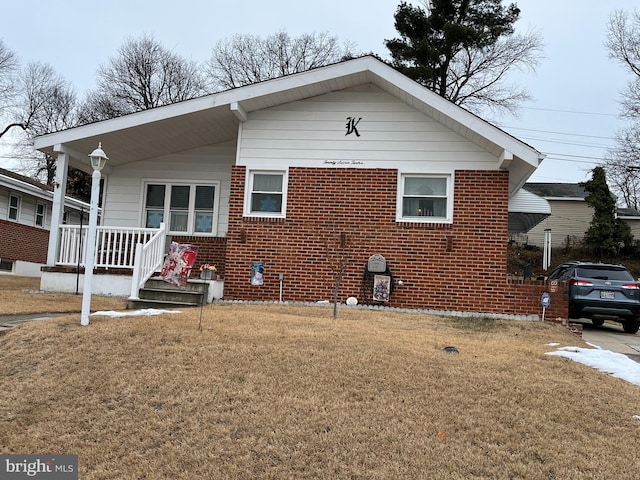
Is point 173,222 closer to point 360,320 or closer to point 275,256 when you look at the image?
point 275,256

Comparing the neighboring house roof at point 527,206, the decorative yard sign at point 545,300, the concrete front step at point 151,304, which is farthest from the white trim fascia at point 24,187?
the decorative yard sign at point 545,300

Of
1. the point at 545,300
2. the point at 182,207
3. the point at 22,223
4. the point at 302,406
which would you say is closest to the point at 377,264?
the point at 545,300

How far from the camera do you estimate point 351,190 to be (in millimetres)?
10570

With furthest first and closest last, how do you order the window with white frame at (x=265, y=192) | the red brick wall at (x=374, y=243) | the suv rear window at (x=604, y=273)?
the suv rear window at (x=604, y=273) < the window with white frame at (x=265, y=192) < the red brick wall at (x=374, y=243)

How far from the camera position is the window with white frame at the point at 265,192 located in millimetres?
10883

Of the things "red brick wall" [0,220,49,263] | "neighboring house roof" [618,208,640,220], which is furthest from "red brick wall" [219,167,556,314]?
"neighboring house roof" [618,208,640,220]

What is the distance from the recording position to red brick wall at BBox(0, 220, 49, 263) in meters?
20.1

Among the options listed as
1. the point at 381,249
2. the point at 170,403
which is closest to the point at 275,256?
the point at 381,249

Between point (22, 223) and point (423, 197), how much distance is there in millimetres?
17675

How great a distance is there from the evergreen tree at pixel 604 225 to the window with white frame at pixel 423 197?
20973mm

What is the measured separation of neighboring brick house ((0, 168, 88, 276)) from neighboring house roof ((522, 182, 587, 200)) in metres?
25.7

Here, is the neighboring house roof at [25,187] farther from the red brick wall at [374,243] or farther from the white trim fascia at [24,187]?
the red brick wall at [374,243]

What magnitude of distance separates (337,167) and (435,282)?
118 inches

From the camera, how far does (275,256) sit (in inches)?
420
